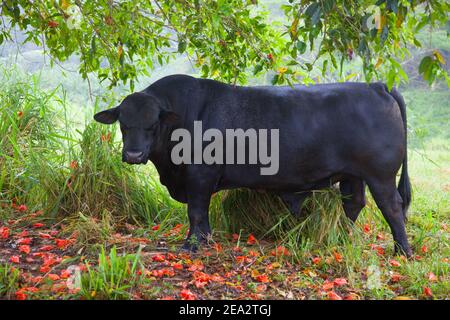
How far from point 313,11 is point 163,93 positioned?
210 centimetres

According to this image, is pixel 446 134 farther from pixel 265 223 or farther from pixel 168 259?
pixel 168 259

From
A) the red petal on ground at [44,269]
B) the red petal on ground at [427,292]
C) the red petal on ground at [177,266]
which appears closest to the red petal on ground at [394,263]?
the red petal on ground at [427,292]

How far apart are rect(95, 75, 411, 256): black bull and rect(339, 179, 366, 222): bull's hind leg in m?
0.30

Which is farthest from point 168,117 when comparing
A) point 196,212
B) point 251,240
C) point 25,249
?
point 25,249

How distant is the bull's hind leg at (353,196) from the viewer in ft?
18.5

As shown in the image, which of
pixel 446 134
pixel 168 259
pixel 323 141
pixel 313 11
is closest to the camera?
pixel 313 11

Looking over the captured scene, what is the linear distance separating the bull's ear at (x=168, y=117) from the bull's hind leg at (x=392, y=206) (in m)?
1.86

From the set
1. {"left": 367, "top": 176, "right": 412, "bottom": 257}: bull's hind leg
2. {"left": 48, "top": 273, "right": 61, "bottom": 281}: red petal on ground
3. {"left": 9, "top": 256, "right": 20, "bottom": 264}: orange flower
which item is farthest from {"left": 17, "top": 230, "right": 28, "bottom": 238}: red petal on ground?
{"left": 367, "top": 176, "right": 412, "bottom": 257}: bull's hind leg

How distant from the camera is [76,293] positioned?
3822mm

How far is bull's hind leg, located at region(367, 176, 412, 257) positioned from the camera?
5.21 meters

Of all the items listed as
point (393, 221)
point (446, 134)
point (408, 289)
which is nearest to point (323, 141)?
point (393, 221)

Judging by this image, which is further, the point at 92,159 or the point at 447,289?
the point at 92,159

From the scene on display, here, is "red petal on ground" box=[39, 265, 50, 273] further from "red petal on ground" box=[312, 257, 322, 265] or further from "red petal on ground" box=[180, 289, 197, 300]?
"red petal on ground" box=[312, 257, 322, 265]
